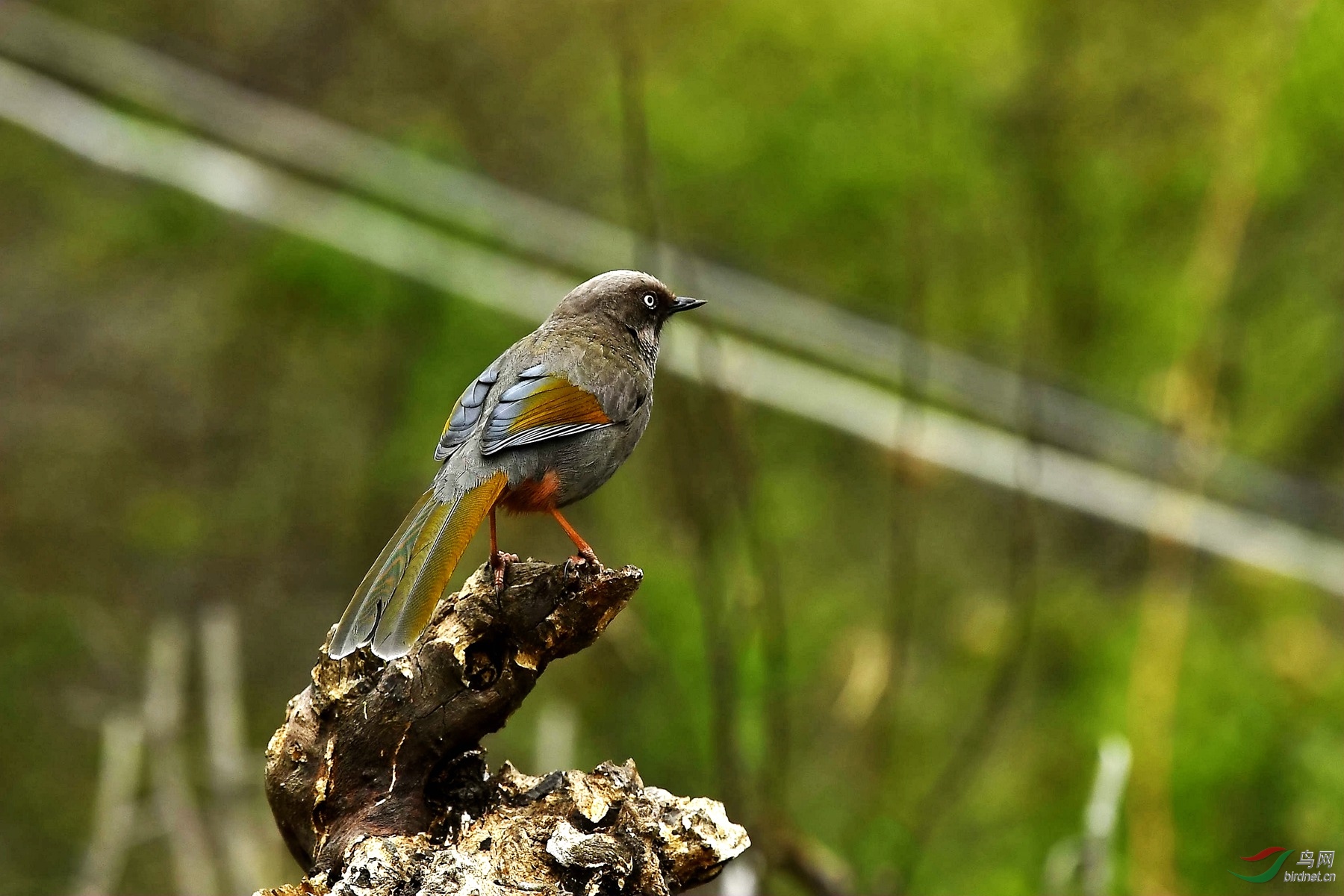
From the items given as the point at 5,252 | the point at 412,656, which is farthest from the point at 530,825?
the point at 5,252

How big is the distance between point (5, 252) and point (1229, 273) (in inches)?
295

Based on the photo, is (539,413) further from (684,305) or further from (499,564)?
(684,305)

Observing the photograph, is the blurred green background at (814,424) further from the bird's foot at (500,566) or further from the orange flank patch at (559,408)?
the bird's foot at (500,566)

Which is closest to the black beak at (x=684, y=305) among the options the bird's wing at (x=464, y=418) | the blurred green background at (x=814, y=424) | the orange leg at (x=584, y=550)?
the bird's wing at (x=464, y=418)

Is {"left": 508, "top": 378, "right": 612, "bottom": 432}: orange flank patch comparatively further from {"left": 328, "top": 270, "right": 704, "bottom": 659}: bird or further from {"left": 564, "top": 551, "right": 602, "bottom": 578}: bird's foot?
{"left": 564, "top": 551, "right": 602, "bottom": 578}: bird's foot

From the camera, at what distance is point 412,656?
112 inches

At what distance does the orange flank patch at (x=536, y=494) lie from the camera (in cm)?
343

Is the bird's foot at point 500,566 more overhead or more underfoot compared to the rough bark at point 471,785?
more overhead

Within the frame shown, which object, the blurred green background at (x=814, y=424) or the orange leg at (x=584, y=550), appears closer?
the orange leg at (x=584, y=550)

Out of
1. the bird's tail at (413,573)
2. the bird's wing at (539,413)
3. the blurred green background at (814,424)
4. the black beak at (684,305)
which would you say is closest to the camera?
the bird's tail at (413,573)

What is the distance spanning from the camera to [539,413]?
341 centimetres

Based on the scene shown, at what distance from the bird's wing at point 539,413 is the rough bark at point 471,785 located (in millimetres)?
433

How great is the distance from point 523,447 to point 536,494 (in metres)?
0.13

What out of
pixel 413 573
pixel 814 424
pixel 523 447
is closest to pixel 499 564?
pixel 413 573
